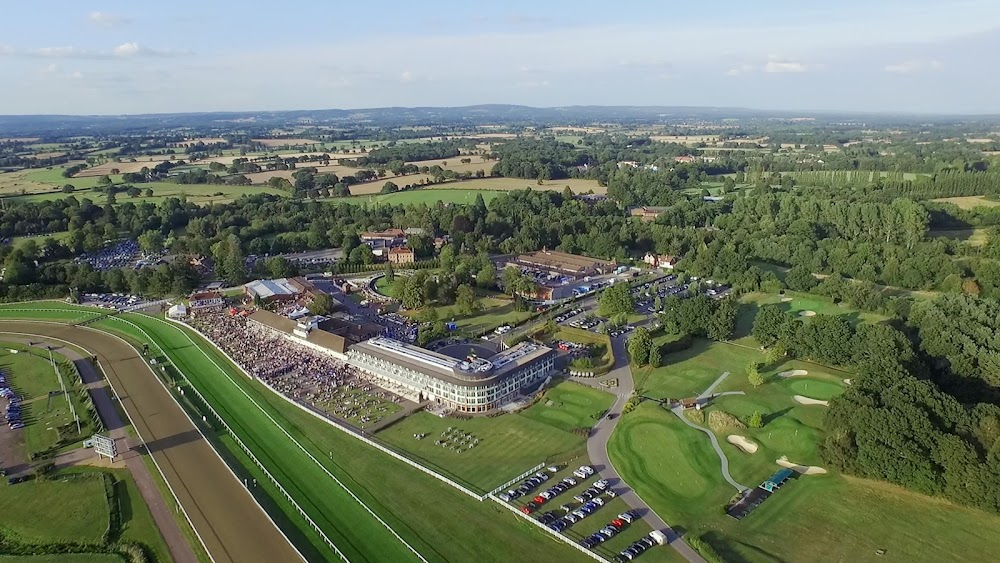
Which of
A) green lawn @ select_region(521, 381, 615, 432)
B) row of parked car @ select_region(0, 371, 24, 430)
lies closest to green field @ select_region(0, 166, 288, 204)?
row of parked car @ select_region(0, 371, 24, 430)

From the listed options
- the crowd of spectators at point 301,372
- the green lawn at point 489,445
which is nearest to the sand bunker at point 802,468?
the green lawn at point 489,445

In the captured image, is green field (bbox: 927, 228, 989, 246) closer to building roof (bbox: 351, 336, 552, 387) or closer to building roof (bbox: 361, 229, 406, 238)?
building roof (bbox: 351, 336, 552, 387)

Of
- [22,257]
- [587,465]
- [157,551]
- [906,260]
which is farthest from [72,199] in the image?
[906,260]

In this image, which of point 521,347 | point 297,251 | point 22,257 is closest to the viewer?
point 521,347

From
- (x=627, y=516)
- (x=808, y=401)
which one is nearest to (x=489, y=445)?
(x=627, y=516)

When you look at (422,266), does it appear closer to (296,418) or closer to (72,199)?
(296,418)

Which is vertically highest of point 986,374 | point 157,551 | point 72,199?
point 72,199
